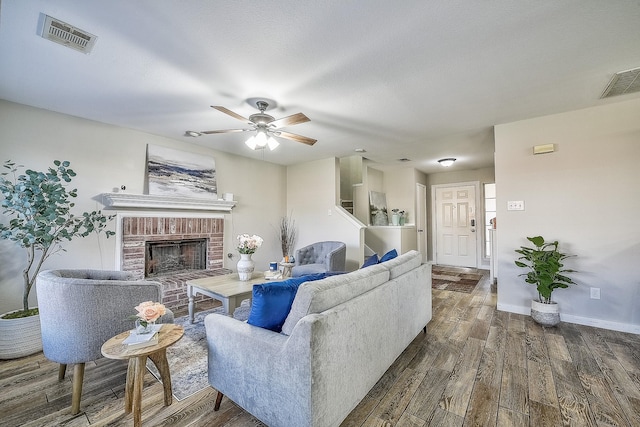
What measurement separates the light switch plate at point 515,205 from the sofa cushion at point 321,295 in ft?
8.95

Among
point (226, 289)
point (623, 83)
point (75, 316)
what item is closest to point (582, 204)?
point (623, 83)

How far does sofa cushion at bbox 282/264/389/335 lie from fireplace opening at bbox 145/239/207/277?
→ 126 inches

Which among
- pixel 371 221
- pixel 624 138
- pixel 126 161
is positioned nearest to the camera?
pixel 624 138

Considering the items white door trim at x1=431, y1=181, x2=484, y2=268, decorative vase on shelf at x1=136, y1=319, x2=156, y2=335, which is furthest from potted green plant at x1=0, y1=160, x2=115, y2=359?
white door trim at x1=431, y1=181, x2=484, y2=268

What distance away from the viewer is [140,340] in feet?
5.04

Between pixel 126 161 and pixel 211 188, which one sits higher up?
pixel 126 161

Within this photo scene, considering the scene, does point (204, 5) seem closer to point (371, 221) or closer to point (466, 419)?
point (466, 419)

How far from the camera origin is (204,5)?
155 cm

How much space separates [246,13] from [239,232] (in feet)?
12.4

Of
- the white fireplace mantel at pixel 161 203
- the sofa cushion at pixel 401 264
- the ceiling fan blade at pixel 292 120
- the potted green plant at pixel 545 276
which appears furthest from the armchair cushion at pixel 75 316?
A: the potted green plant at pixel 545 276

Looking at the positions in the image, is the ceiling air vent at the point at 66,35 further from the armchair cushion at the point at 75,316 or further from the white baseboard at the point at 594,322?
the white baseboard at the point at 594,322

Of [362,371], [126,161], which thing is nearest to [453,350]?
[362,371]

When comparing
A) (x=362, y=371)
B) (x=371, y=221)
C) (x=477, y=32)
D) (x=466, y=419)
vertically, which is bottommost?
(x=466, y=419)

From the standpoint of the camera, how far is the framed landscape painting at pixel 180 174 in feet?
12.4
